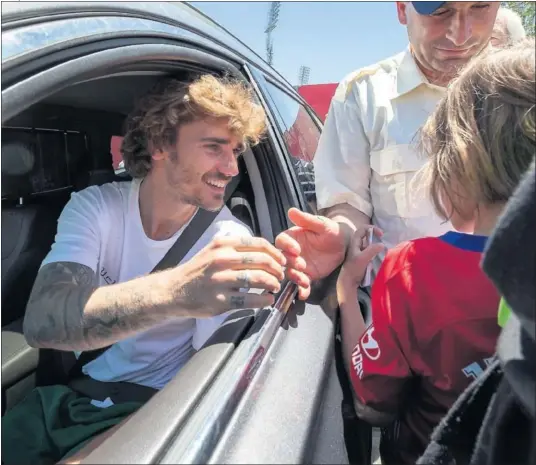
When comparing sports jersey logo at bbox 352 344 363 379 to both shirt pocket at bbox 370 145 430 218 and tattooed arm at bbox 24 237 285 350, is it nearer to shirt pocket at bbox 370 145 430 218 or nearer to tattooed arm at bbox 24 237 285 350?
tattooed arm at bbox 24 237 285 350

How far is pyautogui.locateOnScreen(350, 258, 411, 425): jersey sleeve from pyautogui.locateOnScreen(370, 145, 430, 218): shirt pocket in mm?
670

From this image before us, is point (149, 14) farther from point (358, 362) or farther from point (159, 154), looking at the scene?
point (358, 362)

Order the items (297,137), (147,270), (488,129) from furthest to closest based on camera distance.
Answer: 1. (297,137)
2. (147,270)
3. (488,129)

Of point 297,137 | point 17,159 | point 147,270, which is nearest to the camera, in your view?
point 147,270

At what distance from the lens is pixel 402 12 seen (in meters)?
1.96

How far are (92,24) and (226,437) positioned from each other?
0.90m

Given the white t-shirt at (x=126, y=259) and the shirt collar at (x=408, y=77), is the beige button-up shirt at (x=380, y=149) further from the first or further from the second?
the white t-shirt at (x=126, y=259)

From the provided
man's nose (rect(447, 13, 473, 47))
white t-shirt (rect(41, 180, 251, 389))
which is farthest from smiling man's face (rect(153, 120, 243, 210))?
man's nose (rect(447, 13, 473, 47))

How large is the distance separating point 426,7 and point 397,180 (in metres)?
0.54

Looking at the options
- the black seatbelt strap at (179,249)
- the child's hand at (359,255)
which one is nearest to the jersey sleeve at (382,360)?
the child's hand at (359,255)

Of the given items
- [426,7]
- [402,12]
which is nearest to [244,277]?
[426,7]


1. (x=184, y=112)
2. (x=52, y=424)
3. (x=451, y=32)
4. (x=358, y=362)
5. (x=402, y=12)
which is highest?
(x=402, y=12)

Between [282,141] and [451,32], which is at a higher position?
[451,32]

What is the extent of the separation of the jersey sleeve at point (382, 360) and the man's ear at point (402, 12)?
109 cm
